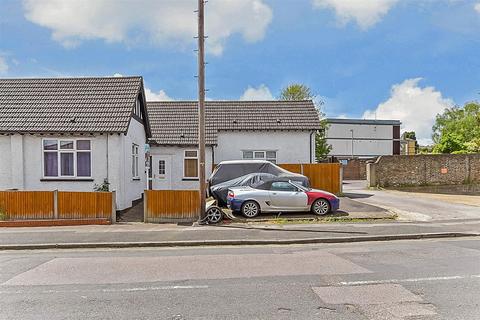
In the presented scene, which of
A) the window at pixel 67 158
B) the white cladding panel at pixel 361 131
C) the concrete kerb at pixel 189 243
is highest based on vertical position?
the white cladding panel at pixel 361 131

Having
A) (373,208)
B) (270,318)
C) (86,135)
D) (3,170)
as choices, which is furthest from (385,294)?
(3,170)

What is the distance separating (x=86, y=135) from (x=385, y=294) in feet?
43.1

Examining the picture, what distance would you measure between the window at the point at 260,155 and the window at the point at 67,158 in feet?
32.4

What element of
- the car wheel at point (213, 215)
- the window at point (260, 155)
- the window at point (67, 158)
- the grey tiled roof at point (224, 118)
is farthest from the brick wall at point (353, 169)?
the window at point (67, 158)

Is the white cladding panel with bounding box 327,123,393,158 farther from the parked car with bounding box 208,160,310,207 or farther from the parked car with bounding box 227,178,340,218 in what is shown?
the parked car with bounding box 227,178,340,218

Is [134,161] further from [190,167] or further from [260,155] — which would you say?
[260,155]

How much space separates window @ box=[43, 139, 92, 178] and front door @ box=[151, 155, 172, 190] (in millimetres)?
6263

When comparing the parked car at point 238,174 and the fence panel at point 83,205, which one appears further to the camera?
the parked car at point 238,174

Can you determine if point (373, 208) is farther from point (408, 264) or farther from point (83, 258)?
point (83, 258)

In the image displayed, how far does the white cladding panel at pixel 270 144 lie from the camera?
22.5m

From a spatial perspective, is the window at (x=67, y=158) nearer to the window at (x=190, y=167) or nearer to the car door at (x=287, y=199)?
the window at (x=190, y=167)

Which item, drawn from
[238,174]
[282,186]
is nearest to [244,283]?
[282,186]

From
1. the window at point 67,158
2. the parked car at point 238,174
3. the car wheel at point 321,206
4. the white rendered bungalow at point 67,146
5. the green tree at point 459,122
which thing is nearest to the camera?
the car wheel at point 321,206

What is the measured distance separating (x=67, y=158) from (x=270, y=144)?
11.5 metres
